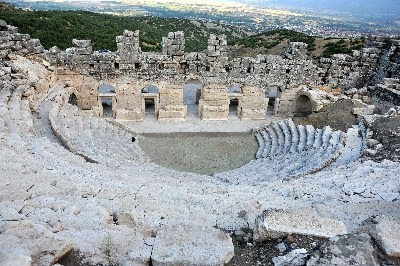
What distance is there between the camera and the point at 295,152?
14109 millimetres

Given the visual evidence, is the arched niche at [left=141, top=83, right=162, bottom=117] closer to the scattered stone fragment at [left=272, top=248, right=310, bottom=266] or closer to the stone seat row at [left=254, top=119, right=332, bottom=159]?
the stone seat row at [left=254, top=119, right=332, bottom=159]

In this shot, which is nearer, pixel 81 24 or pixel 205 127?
pixel 205 127

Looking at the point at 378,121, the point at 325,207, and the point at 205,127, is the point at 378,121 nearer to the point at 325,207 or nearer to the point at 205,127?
the point at 205,127

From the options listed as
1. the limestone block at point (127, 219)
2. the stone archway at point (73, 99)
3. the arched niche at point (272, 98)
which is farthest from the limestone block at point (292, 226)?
the stone archway at point (73, 99)

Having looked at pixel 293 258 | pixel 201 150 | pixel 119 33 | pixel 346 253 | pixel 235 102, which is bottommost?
pixel 201 150

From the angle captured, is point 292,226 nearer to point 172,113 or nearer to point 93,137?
point 93,137

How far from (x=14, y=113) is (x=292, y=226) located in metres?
10.7

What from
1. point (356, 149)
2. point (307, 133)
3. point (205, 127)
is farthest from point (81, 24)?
point (356, 149)

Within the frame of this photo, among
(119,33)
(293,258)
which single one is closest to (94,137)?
(293,258)

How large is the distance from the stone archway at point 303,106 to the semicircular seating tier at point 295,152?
274 cm

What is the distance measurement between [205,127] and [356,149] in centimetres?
748

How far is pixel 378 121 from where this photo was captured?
14.4 metres

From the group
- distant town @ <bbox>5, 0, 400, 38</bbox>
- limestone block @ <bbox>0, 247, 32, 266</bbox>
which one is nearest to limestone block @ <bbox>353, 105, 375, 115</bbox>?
limestone block @ <bbox>0, 247, 32, 266</bbox>

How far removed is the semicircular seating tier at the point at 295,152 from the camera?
11.8 meters
